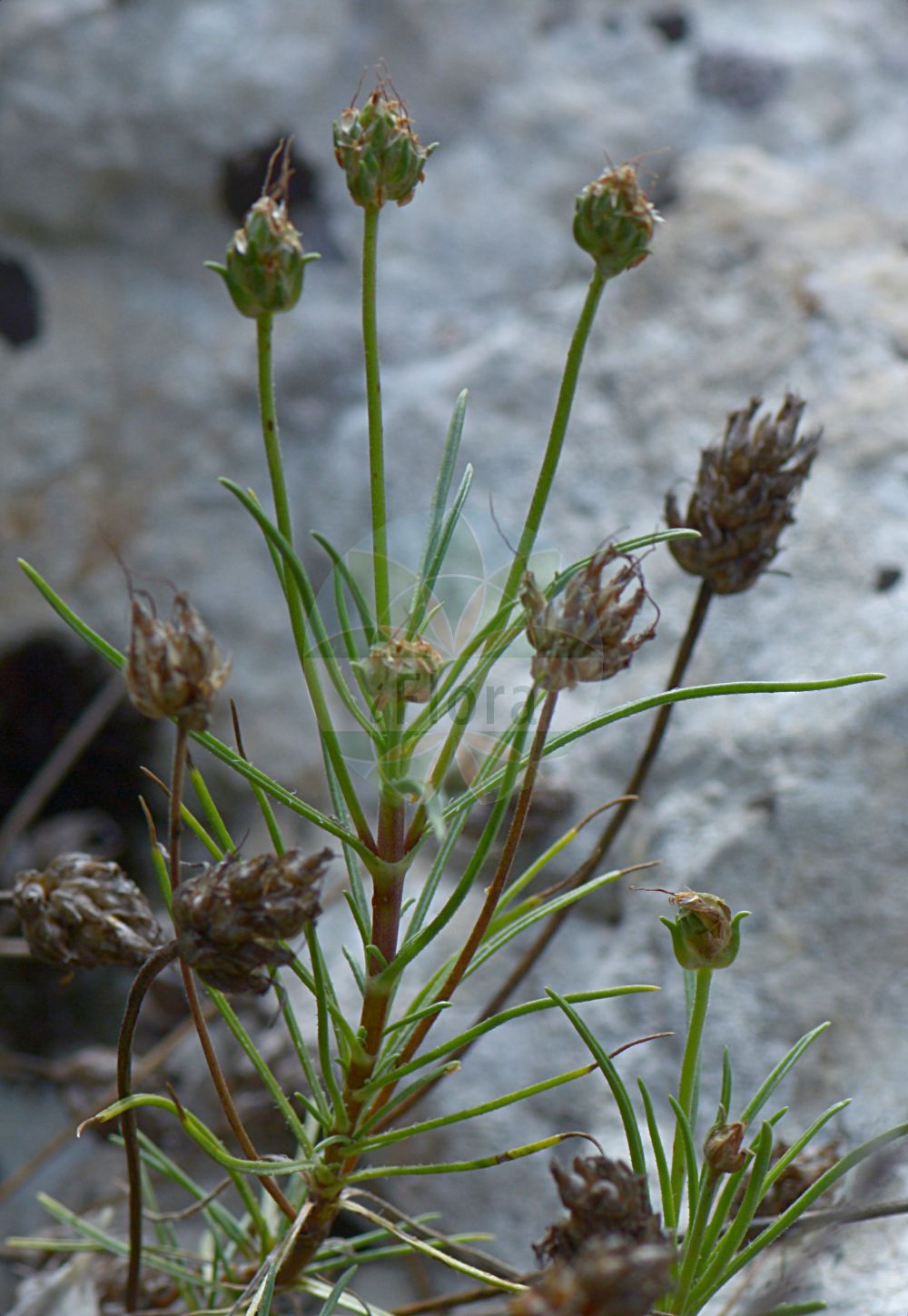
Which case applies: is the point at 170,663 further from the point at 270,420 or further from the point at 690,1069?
the point at 690,1069

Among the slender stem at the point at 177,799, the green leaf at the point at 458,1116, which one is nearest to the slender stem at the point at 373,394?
the slender stem at the point at 177,799

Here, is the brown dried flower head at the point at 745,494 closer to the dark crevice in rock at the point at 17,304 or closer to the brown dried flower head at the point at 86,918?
the brown dried flower head at the point at 86,918

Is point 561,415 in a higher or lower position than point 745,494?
lower

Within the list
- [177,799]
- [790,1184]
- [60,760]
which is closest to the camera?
[177,799]

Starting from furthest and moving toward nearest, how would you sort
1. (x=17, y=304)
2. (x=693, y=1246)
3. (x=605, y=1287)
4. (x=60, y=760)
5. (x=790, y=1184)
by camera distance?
(x=17, y=304), (x=60, y=760), (x=790, y=1184), (x=693, y=1246), (x=605, y=1287)

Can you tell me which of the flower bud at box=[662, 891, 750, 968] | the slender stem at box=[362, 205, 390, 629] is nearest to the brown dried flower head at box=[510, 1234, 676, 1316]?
the flower bud at box=[662, 891, 750, 968]

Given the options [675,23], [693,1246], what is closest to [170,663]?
[693,1246]
